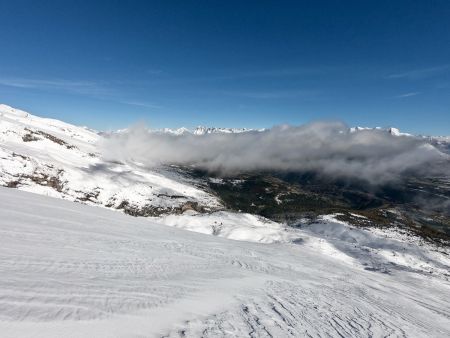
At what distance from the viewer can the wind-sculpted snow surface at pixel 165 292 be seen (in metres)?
7.25

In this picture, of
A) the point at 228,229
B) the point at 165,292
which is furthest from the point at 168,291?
the point at 228,229

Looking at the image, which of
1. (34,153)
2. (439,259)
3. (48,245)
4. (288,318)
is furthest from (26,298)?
(34,153)

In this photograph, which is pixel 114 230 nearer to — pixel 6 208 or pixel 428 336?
pixel 6 208

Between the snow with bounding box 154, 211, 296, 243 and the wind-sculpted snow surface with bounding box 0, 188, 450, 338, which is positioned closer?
the wind-sculpted snow surface with bounding box 0, 188, 450, 338

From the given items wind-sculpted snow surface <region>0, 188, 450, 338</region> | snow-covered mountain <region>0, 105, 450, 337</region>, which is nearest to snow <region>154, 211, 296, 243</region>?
snow-covered mountain <region>0, 105, 450, 337</region>

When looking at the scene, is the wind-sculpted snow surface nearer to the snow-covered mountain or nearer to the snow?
the snow-covered mountain

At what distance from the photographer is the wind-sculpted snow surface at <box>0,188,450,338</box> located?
725cm

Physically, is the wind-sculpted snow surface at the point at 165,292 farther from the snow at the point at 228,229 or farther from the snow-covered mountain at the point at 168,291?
the snow at the point at 228,229

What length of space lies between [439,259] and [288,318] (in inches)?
2860

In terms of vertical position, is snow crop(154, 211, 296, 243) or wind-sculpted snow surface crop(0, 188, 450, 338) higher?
wind-sculpted snow surface crop(0, 188, 450, 338)

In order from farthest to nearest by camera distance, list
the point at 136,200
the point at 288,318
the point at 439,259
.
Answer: the point at 136,200, the point at 439,259, the point at 288,318

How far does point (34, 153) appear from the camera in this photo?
19412 centimetres

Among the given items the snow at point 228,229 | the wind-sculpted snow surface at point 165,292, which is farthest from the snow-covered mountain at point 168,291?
the snow at point 228,229

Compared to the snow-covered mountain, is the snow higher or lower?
lower
